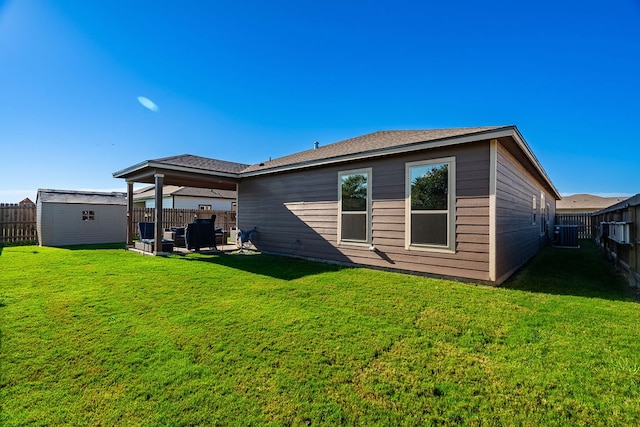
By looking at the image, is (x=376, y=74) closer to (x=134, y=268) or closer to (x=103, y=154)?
(x=134, y=268)

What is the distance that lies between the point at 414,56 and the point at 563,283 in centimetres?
751

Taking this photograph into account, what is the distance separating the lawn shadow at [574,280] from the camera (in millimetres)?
4629

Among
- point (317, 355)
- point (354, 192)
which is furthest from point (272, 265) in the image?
point (317, 355)

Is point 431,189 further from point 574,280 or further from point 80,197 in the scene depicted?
point 80,197

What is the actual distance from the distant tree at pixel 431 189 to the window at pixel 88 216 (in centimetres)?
1369

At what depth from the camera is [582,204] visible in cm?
2909

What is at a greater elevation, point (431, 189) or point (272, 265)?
point (431, 189)

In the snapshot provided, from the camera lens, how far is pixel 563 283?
5262 mm

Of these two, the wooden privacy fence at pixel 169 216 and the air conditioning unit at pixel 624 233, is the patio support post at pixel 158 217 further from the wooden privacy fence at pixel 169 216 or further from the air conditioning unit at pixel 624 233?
the air conditioning unit at pixel 624 233

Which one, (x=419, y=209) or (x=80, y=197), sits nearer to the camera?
(x=419, y=209)

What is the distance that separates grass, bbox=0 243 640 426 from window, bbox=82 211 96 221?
8.85 metres

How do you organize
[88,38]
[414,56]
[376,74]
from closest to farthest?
[88,38], [414,56], [376,74]

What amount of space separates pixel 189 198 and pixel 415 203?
19598mm

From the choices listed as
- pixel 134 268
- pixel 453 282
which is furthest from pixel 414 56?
pixel 134 268
